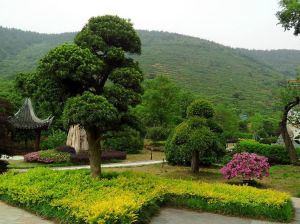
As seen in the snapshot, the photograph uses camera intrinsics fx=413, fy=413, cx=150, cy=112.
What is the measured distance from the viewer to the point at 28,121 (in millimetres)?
39281

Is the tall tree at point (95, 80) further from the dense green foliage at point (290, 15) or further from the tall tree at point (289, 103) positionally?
the tall tree at point (289, 103)

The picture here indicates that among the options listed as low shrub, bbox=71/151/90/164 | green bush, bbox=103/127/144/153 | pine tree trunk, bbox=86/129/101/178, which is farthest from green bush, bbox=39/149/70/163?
pine tree trunk, bbox=86/129/101/178

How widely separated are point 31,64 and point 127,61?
7557cm

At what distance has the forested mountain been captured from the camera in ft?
290

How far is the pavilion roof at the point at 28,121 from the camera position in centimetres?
3850

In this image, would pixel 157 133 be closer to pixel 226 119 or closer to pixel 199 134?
pixel 226 119

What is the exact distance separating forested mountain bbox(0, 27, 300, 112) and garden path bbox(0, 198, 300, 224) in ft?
189

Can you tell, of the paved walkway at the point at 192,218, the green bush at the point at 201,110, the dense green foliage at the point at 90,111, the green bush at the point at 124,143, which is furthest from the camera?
the green bush at the point at 124,143

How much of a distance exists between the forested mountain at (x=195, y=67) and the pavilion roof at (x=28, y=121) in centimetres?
3519

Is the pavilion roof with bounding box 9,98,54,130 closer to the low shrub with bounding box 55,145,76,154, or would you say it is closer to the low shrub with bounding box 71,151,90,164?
the low shrub with bounding box 55,145,76,154

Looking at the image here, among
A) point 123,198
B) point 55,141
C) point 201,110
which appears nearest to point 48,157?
point 55,141

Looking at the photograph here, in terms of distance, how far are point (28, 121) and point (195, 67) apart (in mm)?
77644

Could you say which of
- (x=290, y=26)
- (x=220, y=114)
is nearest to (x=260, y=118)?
(x=220, y=114)

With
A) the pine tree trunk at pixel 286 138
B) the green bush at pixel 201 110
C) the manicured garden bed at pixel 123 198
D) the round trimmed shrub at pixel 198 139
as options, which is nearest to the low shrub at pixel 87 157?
the round trimmed shrub at pixel 198 139
